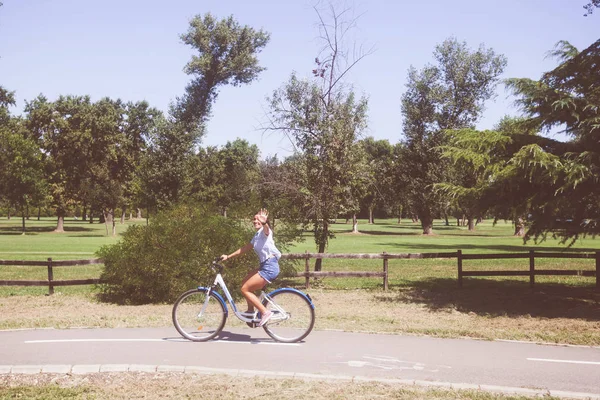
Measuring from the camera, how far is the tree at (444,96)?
4859 centimetres

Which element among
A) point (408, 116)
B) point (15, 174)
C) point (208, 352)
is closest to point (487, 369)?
point (208, 352)

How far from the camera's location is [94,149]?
62938mm

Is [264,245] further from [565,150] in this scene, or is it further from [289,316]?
[565,150]

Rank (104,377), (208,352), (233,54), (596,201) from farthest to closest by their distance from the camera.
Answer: (233,54), (596,201), (208,352), (104,377)

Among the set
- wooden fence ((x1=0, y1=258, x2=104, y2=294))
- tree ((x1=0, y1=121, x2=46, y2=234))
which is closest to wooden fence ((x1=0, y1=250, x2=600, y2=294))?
wooden fence ((x1=0, y1=258, x2=104, y2=294))

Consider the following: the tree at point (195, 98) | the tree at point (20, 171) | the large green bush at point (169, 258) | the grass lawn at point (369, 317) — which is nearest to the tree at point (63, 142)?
the tree at point (20, 171)

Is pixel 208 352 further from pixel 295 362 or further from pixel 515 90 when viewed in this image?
pixel 515 90

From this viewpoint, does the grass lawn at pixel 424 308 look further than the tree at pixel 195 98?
No

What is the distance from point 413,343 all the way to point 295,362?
2.24 meters

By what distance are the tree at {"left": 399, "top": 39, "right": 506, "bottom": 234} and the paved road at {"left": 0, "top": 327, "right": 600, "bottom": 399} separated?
40.0 m

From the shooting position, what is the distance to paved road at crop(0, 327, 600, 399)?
6777 mm

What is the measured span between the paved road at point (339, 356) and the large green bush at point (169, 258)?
3474 millimetres

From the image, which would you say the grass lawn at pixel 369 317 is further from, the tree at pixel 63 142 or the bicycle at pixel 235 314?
the tree at pixel 63 142

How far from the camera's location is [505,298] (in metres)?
14.5
